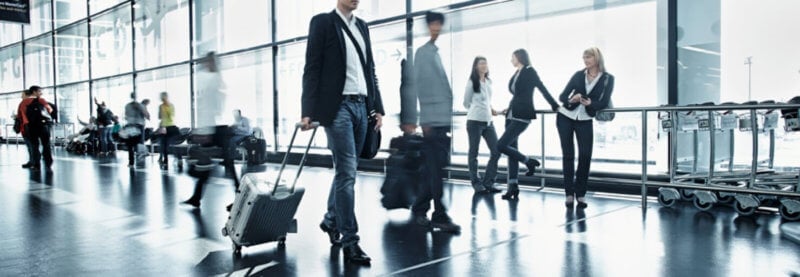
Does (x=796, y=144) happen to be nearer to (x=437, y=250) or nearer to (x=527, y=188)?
(x=527, y=188)

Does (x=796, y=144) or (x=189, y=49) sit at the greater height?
(x=189, y=49)

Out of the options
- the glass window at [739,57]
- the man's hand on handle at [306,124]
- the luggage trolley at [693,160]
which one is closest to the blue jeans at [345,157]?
the man's hand on handle at [306,124]

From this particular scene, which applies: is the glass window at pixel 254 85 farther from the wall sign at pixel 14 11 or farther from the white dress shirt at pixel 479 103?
the white dress shirt at pixel 479 103

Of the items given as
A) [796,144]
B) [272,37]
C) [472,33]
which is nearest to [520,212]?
[796,144]

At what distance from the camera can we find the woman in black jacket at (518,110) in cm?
503

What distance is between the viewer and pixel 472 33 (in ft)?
23.9

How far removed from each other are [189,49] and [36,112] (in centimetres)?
422

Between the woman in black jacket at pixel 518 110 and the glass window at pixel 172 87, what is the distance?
8.95 m

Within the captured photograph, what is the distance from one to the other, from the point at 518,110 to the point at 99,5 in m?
15.1

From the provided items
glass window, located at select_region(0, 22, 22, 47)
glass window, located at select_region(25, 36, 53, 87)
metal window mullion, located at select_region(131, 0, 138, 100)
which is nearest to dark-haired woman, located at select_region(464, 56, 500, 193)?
metal window mullion, located at select_region(131, 0, 138, 100)

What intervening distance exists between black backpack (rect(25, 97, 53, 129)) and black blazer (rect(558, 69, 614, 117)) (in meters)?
7.92

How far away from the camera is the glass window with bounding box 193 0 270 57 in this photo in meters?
10.7

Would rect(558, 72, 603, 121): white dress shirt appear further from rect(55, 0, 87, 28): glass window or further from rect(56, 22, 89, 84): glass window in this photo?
rect(55, 0, 87, 28): glass window

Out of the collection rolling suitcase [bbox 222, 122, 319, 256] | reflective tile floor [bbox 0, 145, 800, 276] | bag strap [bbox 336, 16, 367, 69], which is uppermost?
bag strap [bbox 336, 16, 367, 69]
